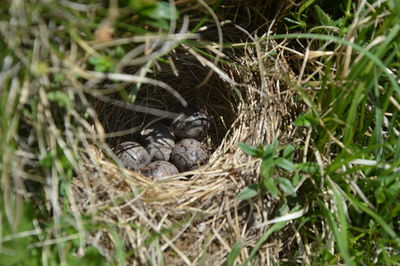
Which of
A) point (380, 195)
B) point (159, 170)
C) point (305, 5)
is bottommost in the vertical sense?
point (159, 170)

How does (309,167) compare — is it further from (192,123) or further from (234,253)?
(192,123)

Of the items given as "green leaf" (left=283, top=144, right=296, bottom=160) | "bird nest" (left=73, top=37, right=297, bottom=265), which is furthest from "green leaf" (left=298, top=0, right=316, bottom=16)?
"green leaf" (left=283, top=144, right=296, bottom=160)

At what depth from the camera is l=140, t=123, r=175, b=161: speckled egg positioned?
95.8 inches

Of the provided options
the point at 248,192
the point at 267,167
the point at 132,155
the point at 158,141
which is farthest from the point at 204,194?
the point at 158,141

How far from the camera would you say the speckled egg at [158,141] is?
7.98 feet

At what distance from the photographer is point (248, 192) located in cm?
177

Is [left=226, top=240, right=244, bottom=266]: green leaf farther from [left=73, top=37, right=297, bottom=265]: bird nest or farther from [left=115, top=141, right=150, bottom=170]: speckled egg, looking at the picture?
[left=115, top=141, right=150, bottom=170]: speckled egg

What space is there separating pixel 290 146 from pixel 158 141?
85cm

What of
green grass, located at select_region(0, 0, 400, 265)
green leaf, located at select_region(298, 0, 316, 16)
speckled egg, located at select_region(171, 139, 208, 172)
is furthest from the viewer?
speckled egg, located at select_region(171, 139, 208, 172)

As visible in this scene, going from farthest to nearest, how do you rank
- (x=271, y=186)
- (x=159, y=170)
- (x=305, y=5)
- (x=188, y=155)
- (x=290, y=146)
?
(x=188, y=155)
(x=159, y=170)
(x=305, y=5)
(x=290, y=146)
(x=271, y=186)

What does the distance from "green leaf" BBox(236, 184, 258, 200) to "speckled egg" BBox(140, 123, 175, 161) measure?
2.45 feet

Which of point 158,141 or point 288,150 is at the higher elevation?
point 288,150

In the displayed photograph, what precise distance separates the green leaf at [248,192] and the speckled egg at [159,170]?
1.66 ft

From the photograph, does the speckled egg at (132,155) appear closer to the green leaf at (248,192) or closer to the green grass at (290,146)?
the green grass at (290,146)
